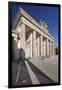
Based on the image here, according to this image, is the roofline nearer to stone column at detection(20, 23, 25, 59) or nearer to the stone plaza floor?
stone column at detection(20, 23, 25, 59)

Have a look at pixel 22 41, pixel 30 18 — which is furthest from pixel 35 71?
pixel 30 18

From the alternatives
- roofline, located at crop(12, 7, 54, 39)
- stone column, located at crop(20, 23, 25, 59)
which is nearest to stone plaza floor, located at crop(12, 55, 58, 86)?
stone column, located at crop(20, 23, 25, 59)

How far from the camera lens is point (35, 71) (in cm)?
233

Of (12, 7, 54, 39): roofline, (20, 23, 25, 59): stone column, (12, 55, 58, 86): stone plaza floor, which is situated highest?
(12, 7, 54, 39): roofline

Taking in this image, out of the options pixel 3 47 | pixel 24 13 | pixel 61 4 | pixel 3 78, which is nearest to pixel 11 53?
pixel 3 47

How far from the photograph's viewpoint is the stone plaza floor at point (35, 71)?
2.29 meters

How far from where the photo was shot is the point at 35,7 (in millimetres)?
2340

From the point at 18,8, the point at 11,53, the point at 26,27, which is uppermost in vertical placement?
the point at 18,8

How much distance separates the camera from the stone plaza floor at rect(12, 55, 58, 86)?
2.29 meters

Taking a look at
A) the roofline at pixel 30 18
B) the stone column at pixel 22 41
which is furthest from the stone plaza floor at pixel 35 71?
the roofline at pixel 30 18

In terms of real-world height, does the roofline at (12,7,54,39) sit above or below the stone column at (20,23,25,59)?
above

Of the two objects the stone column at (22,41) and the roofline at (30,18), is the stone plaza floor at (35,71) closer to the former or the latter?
the stone column at (22,41)

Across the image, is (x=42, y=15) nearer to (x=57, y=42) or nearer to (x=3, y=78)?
(x=57, y=42)

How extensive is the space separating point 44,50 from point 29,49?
154 millimetres
